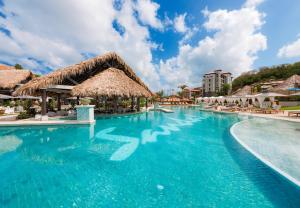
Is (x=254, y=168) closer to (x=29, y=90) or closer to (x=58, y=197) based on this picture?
(x=58, y=197)

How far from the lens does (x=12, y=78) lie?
71.4 feet

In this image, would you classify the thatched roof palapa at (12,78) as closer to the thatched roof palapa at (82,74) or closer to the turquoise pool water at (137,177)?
the thatched roof palapa at (82,74)

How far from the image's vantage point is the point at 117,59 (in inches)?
534

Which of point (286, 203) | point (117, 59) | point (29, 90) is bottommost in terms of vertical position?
point (286, 203)

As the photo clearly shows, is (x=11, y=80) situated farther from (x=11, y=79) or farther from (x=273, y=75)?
(x=273, y=75)

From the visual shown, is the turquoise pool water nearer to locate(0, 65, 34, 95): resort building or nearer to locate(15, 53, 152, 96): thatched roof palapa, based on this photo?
locate(15, 53, 152, 96): thatched roof palapa

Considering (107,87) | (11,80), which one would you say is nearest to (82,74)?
(107,87)

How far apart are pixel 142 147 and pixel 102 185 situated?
8.27ft

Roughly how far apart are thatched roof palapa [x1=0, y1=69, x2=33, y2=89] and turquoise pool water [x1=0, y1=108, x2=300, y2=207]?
22.3 meters

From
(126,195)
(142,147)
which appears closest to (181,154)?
(142,147)

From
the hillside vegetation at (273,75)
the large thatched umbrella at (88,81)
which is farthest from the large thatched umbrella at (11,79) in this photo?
the hillside vegetation at (273,75)

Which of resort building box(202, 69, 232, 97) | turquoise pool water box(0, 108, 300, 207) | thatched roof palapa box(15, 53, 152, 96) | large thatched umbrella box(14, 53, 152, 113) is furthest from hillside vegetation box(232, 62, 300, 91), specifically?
turquoise pool water box(0, 108, 300, 207)

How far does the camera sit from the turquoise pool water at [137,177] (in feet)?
8.38

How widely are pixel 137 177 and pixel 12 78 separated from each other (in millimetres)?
27886
